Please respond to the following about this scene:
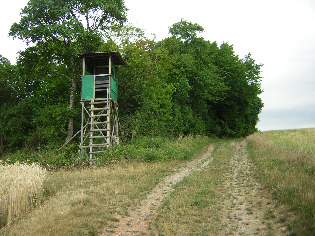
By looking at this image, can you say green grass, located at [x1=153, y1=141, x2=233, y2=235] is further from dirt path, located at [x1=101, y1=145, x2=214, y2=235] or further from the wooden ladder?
the wooden ladder

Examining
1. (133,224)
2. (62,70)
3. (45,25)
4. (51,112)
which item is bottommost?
(133,224)

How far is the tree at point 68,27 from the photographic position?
62.2 ft

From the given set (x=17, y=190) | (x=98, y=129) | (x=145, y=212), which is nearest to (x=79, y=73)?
(x=98, y=129)

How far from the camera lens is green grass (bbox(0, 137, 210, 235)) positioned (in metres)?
7.08

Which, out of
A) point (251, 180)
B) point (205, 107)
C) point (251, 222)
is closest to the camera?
point (251, 222)

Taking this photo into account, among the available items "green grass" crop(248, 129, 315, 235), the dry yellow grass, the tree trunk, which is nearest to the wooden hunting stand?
the tree trunk

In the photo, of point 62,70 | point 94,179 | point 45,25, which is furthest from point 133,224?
point 62,70

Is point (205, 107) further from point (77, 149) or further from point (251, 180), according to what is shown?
point (251, 180)

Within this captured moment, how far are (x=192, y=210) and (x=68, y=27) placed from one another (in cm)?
1611

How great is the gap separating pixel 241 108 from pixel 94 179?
32.3m

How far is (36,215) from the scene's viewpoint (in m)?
8.04

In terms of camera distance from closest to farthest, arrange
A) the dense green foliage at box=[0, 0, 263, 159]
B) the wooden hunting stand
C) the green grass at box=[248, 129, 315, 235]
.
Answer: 1. the green grass at box=[248, 129, 315, 235]
2. the wooden hunting stand
3. the dense green foliage at box=[0, 0, 263, 159]

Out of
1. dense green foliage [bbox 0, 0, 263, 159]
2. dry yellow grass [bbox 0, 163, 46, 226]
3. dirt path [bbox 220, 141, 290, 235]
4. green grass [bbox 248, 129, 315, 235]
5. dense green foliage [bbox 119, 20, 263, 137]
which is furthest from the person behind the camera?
dense green foliage [bbox 119, 20, 263, 137]

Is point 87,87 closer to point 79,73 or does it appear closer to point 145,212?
point 79,73
